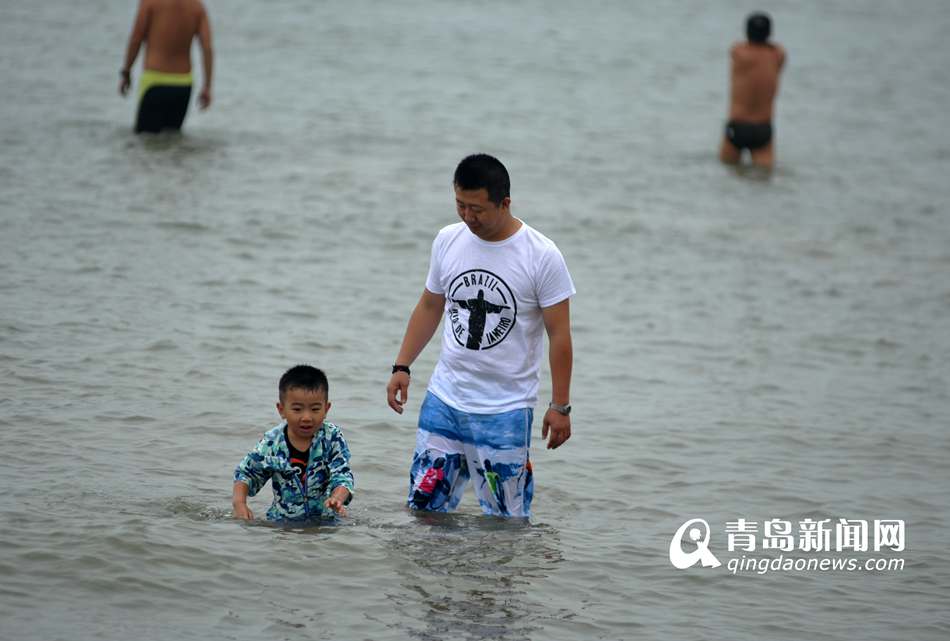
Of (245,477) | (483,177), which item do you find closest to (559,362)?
(483,177)

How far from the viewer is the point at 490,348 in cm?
558

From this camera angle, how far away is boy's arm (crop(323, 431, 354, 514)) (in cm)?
563

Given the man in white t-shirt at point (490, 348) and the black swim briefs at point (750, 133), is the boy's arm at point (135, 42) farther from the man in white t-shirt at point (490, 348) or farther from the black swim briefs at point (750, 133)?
the man in white t-shirt at point (490, 348)

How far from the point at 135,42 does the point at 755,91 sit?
6.99 m

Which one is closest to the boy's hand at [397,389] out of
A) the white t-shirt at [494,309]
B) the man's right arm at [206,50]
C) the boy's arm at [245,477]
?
the white t-shirt at [494,309]

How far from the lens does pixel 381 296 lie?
Answer: 10.4 meters

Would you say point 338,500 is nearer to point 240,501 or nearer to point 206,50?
point 240,501

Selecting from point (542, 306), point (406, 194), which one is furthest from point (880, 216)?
point (542, 306)

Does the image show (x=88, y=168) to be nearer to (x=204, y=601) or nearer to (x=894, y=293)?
(x=894, y=293)

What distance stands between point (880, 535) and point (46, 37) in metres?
17.6

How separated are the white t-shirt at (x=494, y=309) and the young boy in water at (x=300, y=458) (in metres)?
0.50

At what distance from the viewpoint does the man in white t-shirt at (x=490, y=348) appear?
5.48 meters

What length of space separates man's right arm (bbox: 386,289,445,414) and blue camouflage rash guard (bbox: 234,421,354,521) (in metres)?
0.32

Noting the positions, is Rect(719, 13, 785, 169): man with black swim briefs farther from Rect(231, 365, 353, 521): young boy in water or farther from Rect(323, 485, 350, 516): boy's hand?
Rect(323, 485, 350, 516): boy's hand
